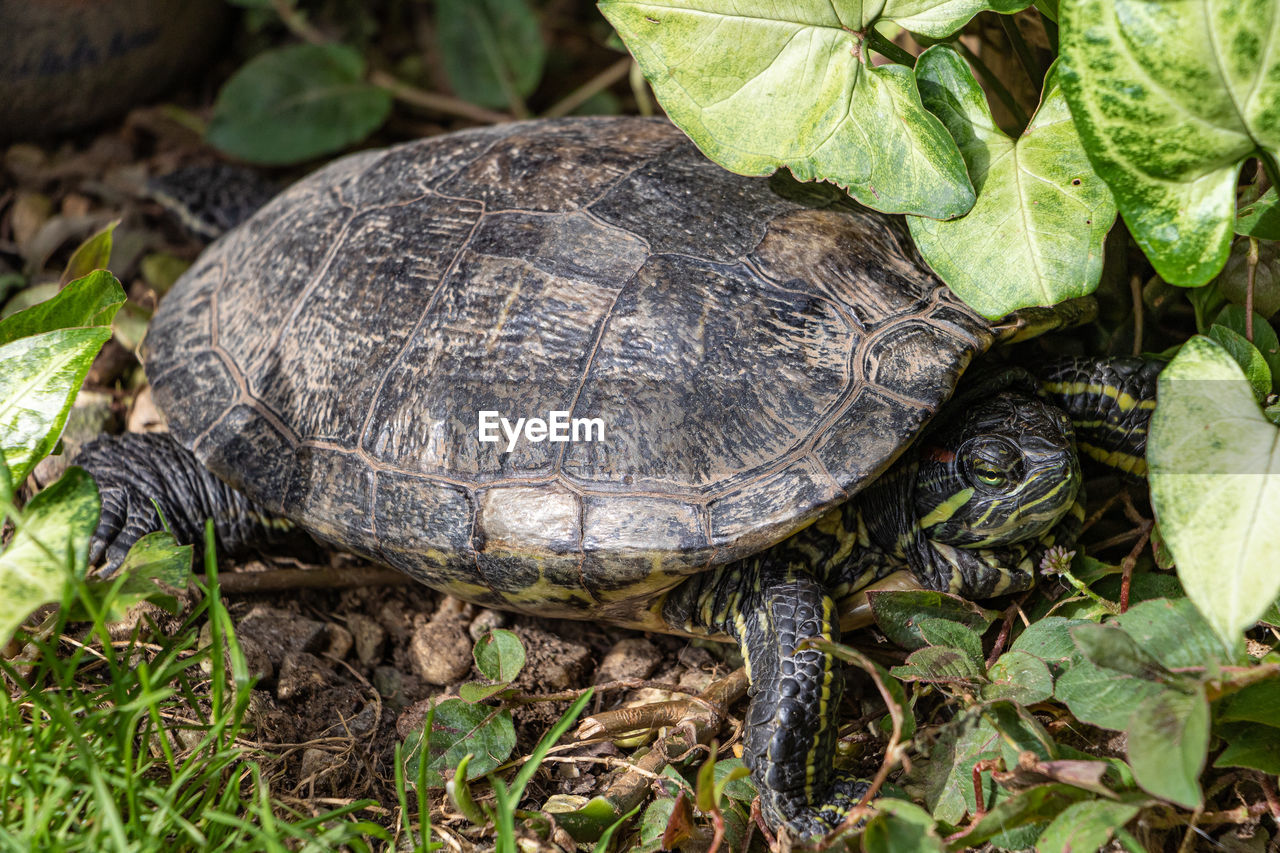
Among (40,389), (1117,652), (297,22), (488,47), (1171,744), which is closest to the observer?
(1171,744)

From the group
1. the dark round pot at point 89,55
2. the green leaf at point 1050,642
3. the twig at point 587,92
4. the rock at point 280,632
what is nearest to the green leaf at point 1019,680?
the green leaf at point 1050,642

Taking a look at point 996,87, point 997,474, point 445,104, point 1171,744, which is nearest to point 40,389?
point 997,474

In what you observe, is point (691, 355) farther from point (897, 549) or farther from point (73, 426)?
point (73, 426)

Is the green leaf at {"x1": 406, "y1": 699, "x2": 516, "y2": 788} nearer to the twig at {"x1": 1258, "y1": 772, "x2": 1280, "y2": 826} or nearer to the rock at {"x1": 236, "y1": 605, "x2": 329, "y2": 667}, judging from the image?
the rock at {"x1": 236, "y1": 605, "x2": 329, "y2": 667}

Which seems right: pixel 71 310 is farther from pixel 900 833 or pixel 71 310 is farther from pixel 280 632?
pixel 900 833

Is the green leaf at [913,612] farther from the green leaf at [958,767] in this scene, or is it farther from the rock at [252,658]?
the rock at [252,658]

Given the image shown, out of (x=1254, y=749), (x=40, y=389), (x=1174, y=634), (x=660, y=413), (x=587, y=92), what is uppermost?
(x=40, y=389)

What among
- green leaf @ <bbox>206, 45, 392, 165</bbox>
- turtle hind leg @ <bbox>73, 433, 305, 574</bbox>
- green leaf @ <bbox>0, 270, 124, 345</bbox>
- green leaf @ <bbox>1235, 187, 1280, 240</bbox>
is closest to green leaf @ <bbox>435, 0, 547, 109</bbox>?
green leaf @ <bbox>206, 45, 392, 165</bbox>
